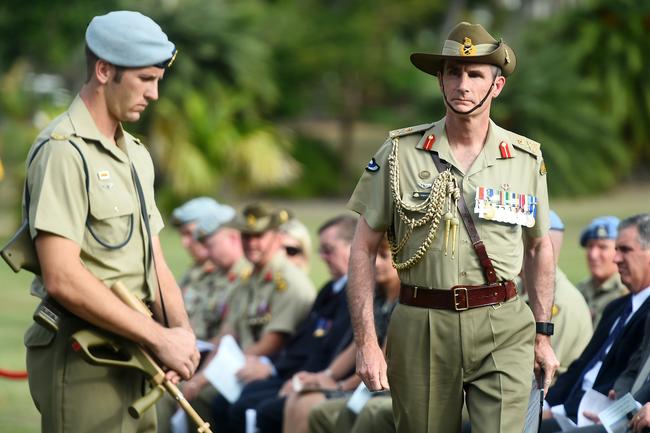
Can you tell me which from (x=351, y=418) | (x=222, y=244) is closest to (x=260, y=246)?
(x=222, y=244)

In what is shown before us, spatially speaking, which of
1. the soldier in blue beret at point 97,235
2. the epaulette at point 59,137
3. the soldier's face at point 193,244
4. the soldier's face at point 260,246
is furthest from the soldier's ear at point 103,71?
the soldier's face at point 193,244

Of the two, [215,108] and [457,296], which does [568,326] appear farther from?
[215,108]

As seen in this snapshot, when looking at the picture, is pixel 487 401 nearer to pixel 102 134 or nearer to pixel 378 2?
pixel 102 134

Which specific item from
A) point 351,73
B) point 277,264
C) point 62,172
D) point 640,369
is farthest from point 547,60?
point 62,172

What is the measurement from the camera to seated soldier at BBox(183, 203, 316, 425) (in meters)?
8.05

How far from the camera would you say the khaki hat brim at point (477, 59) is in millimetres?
4805

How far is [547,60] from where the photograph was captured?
31625 millimetres

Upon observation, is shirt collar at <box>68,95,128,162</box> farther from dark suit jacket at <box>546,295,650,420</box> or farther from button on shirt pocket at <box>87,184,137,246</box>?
dark suit jacket at <box>546,295,650,420</box>

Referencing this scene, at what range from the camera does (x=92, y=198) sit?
4.05 m

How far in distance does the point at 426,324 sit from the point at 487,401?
1.19ft

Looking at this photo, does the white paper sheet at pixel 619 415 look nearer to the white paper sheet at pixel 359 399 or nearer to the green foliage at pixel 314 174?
the white paper sheet at pixel 359 399

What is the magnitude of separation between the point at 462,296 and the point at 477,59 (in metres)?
0.89

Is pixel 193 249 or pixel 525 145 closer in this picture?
pixel 525 145

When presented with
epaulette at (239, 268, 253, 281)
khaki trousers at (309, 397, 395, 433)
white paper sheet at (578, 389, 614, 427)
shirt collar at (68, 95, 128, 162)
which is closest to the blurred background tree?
epaulette at (239, 268, 253, 281)
